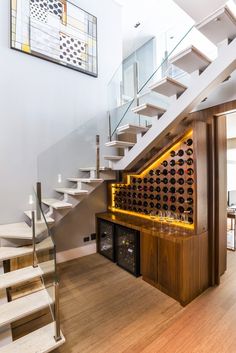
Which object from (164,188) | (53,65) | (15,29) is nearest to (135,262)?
(164,188)

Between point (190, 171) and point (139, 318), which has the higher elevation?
point (190, 171)

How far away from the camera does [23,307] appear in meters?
1.94

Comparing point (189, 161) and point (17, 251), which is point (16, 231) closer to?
point (17, 251)

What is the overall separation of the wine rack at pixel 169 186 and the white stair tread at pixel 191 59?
2.81 ft

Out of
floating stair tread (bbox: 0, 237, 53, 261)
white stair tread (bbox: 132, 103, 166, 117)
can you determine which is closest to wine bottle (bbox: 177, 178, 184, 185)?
white stair tread (bbox: 132, 103, 166, 117)

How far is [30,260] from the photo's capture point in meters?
2.90

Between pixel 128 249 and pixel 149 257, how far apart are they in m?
0.53

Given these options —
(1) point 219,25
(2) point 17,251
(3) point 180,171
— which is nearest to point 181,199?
(3) point 180,171

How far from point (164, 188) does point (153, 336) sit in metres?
1.89

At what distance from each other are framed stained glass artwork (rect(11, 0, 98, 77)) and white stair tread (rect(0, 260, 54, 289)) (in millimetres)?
3567

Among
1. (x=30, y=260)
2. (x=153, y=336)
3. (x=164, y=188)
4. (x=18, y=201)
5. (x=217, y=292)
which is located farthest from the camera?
(x=18, y=201)

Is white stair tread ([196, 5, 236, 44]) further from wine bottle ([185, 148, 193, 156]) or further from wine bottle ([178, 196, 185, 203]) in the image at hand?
wine bottle ([178, 196, 185, 203])

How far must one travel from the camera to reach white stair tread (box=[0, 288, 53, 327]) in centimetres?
181

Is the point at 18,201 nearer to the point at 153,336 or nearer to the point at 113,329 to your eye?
the point at 113,329
